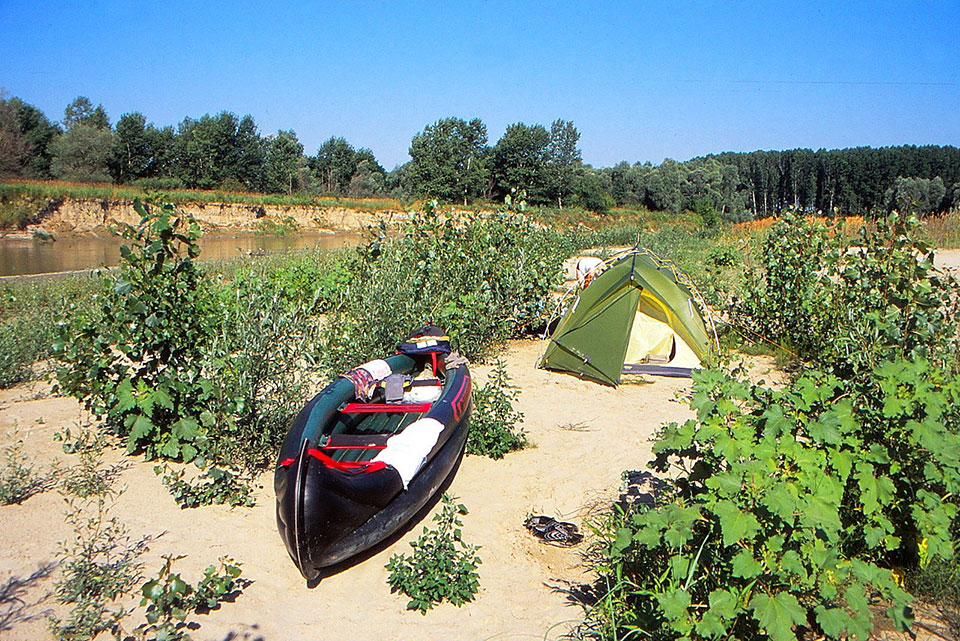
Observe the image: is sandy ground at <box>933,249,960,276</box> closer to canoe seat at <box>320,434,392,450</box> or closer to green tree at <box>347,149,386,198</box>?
canoe seat at <box>320,434,392,450</box>

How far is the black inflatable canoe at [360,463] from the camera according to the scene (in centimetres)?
419

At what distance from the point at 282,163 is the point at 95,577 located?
218 feet

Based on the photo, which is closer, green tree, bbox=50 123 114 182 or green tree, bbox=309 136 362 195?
green tree, bbox=50 123 114 182

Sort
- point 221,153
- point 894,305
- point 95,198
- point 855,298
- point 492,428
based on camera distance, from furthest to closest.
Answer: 1. point 221,153
2. point 95,198
3. point 855,298
4. point 492,428
5. point 894,305

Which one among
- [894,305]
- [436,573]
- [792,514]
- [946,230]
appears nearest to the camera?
[792,514]

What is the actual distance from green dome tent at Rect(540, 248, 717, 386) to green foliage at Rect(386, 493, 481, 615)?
5.06m

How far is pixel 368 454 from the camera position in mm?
5551

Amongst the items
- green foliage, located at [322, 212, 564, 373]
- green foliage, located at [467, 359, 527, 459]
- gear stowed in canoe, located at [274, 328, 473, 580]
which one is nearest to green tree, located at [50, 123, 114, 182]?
green foliage, located at [322, 212, 564, 373]

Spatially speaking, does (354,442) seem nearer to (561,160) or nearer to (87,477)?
(87,477)

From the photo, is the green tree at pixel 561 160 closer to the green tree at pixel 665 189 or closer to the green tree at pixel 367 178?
the green tree at pixel 665 189

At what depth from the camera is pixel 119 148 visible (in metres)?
58.1

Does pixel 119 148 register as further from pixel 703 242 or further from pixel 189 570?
pixel 189 570

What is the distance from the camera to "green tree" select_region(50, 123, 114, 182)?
5497 cm

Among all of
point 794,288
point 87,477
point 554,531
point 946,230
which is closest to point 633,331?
point 794,288
